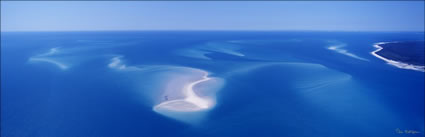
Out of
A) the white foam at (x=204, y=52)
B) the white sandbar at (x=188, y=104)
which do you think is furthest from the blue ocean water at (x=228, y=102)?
the white foam at (x=204, y=52)

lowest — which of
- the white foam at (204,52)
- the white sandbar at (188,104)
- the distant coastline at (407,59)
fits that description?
the white sandbar at (188,104)

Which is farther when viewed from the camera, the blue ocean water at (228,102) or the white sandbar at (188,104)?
the white sandbar at (188,104)

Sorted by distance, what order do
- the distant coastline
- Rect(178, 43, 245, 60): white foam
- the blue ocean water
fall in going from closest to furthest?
the blue ocean water < the distant coastline < Rect(178, 43, 245, 60): white foam

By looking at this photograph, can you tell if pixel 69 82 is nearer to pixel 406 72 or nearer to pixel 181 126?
pixel 181 126

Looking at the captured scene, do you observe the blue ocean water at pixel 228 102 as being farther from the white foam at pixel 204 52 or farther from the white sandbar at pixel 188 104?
the white foam at pixel 204 52

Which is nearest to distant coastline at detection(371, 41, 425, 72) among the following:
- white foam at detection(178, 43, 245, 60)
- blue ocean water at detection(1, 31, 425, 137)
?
blue ocean water at detection(1, 31, 425, 137)

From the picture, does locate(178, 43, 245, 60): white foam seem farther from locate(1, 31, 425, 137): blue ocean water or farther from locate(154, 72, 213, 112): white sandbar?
locate(154, 72, 213, 112): white sandbar

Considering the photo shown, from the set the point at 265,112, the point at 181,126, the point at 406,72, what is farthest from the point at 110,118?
the point at 406,72

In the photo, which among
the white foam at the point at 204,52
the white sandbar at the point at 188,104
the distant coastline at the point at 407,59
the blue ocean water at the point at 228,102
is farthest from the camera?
the white foam at the point at 204,52

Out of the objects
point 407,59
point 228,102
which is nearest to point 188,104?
point 228,102

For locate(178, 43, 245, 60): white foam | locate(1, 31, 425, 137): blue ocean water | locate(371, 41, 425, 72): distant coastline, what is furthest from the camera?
locate(178, 43, 245, 60): white foam

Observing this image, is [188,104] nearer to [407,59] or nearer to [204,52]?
[204,52]
